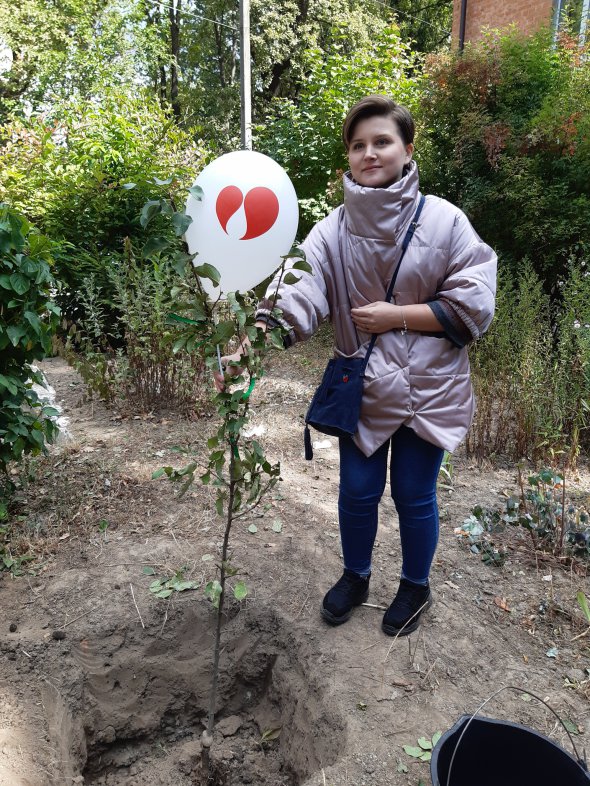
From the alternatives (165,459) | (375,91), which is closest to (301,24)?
(375,91)

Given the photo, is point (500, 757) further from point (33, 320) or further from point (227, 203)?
point (33, 320)

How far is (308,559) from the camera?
2.80 m

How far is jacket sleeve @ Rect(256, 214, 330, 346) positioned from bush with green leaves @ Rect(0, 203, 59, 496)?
4.21 ft

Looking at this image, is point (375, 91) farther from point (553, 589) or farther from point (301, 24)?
point (301, 24)

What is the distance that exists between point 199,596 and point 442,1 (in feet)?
82.6

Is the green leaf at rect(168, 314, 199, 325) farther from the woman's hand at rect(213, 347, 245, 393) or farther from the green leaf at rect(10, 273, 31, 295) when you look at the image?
the green leaf at rect(10, 273, 31, 295)

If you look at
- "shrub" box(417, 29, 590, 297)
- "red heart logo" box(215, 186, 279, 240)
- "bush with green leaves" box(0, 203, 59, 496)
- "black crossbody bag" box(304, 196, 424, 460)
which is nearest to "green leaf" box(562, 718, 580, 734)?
"black crossbody bag" box(304, 196, 424, 460)

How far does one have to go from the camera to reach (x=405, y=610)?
2.30 m

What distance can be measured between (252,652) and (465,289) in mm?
1642

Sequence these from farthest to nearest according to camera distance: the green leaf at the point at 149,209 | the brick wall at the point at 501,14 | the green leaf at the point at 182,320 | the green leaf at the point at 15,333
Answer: the brick wall at the point at 501,14 → the green leaf at the point at 15,333 → the green leaf at the point at 182,320 → the green leaf at the point at 149,209

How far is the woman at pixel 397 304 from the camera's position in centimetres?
190

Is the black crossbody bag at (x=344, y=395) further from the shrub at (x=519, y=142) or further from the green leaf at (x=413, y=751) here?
the shrub at (x=519, y=142)

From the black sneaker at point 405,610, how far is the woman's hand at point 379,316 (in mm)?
1016

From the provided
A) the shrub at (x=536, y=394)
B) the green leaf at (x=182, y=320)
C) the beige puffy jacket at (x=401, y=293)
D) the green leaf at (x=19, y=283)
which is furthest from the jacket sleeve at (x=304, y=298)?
the shrub at (x=536, y=394)
